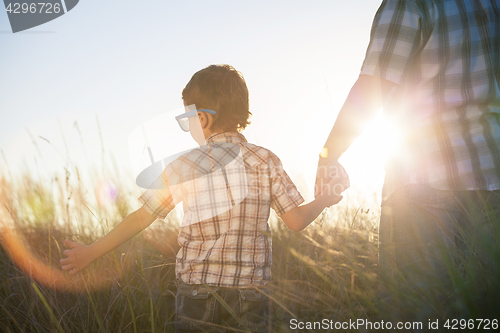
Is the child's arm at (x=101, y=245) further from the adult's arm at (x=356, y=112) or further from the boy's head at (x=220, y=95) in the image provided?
the adult's arm at (x=356, y=112)

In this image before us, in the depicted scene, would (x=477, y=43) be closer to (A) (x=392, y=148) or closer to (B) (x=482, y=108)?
(B) (x=482, y=108)

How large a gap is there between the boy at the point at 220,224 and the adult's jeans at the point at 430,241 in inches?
15.4

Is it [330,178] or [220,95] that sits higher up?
[220,95]

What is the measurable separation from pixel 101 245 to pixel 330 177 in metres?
1.06

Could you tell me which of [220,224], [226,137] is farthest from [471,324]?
[226,137]

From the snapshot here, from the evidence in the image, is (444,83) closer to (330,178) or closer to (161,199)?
(330,178)

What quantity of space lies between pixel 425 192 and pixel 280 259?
121cm

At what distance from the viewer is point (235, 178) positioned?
1.48 meters

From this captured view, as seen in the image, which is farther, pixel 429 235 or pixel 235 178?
pixel 235 178

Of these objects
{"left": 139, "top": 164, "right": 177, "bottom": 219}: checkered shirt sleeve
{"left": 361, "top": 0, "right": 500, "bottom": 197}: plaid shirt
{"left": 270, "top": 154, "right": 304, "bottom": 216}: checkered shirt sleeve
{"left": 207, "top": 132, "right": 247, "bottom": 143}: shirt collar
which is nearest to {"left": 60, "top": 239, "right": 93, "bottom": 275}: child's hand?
{"left": 139, "top": 164, "right": 177, "bottom": 219}: checkered shirt sleeve

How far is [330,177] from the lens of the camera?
1.56 meters

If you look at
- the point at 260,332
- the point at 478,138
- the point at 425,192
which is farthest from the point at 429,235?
the point at 260,332

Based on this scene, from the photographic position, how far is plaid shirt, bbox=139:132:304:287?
1404 millimetres

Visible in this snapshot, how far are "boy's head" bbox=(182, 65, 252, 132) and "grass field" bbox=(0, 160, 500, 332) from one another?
699 millimetres
